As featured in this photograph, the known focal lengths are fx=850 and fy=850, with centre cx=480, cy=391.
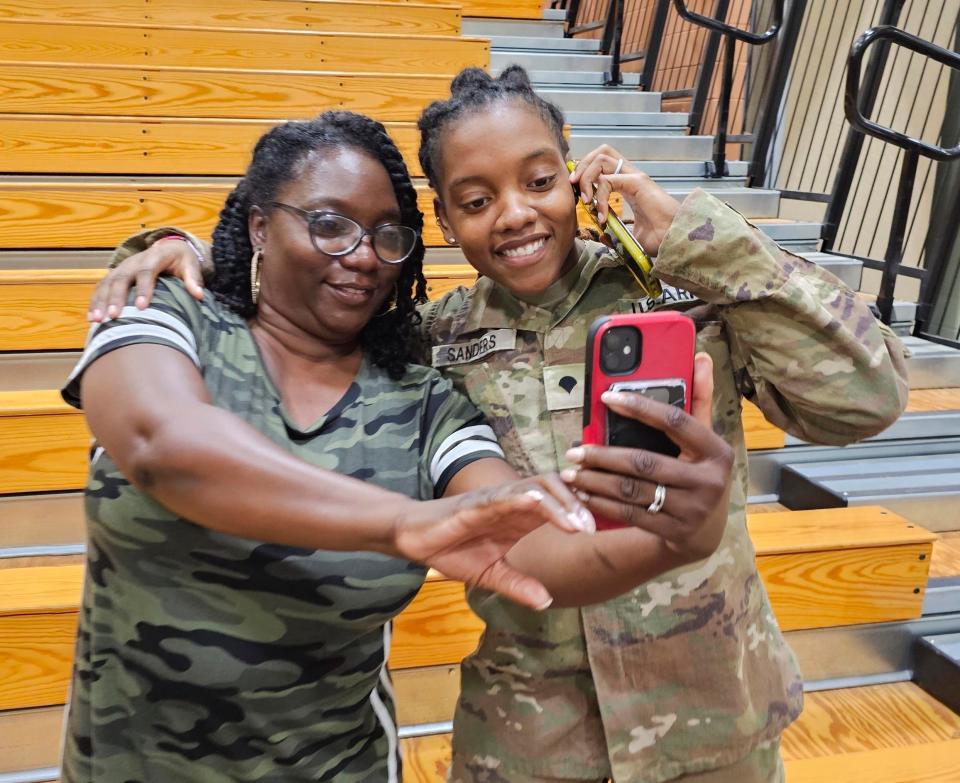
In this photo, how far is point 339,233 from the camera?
30.3 inches

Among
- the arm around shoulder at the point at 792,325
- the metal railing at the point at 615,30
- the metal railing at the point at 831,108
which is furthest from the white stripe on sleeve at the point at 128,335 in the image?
the metal railing at the point at 615,30

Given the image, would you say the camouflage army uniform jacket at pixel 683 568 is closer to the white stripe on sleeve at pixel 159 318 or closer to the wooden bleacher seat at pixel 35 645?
the white stripe on sleeve at pixel 159 318

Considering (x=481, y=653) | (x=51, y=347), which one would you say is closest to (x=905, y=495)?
(x=481, y=653)

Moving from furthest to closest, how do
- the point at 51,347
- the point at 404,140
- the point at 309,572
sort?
the point at 404,140 < the point at 51,347 < the point at 309,572

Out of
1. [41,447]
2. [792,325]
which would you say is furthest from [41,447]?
[792,325]

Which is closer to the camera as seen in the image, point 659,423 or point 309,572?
point 659,423

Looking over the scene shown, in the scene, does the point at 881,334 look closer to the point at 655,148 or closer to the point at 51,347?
the point at 51,347

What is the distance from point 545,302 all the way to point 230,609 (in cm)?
42

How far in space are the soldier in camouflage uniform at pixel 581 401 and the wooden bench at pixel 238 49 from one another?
7.67 feet

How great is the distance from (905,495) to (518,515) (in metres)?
1.75

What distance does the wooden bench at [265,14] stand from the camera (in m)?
3.22

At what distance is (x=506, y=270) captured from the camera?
2.70 feet

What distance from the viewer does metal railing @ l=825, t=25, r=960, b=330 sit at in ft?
6.77

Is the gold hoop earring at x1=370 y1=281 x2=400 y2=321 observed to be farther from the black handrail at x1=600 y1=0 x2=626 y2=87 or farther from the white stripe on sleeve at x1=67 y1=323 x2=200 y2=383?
the black handrail at x1=600 y1=0 x2=626 y2=87
